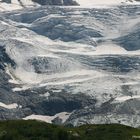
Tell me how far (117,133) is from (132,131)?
3.10 m

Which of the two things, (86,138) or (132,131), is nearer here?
(86,138)

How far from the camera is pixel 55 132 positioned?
13112cm

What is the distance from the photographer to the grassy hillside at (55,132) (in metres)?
128

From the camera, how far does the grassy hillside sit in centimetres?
12794

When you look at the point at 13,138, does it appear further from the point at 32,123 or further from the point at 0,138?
the point at 32,123

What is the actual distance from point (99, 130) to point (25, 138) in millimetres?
16291

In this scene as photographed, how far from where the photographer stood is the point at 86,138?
128875 millimetres

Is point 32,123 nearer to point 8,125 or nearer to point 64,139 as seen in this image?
point 8,125

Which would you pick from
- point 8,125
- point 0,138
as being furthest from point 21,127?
point 0,138

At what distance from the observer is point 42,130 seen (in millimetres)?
134125

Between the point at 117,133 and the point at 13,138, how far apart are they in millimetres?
19165

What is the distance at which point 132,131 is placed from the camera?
455 ft

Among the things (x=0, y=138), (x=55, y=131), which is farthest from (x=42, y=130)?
(x=0, y=138)

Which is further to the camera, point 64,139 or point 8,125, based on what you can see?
point 8,125
